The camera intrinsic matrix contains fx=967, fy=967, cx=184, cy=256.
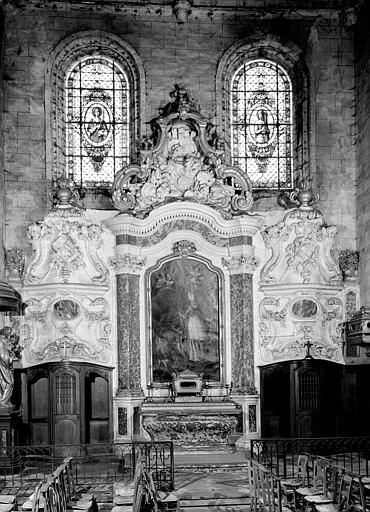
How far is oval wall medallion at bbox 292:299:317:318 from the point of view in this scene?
20906 millimetres

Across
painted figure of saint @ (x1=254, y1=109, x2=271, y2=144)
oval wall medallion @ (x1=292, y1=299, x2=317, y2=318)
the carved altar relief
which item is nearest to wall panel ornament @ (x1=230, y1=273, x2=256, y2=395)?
the carved altar relief

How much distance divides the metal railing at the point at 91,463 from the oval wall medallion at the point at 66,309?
2.76 metres

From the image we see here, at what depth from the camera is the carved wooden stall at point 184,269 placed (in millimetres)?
20453

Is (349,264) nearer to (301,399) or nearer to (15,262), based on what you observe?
(301,399)

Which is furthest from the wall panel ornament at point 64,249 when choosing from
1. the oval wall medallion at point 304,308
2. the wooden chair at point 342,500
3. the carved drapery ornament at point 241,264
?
the wooden chair at point 342,500

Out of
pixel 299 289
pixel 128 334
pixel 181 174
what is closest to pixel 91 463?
pixel 128 334

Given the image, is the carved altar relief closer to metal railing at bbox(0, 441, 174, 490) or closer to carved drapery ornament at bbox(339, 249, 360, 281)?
carved drapery ornament at bbox(339, 249, 360, 281)

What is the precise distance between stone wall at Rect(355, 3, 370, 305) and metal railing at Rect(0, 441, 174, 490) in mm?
5873

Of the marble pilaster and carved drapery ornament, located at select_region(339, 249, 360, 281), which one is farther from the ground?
carved drapery ornament, located at select_region(339, 249, 360, 281)

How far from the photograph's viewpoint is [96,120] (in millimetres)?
22266

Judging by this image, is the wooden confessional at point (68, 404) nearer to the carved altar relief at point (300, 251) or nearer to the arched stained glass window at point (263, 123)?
the carved altar relief at point (300, 251)

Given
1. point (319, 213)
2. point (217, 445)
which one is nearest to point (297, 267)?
point (319, 213)

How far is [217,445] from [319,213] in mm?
5499

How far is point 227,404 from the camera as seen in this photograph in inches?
785
